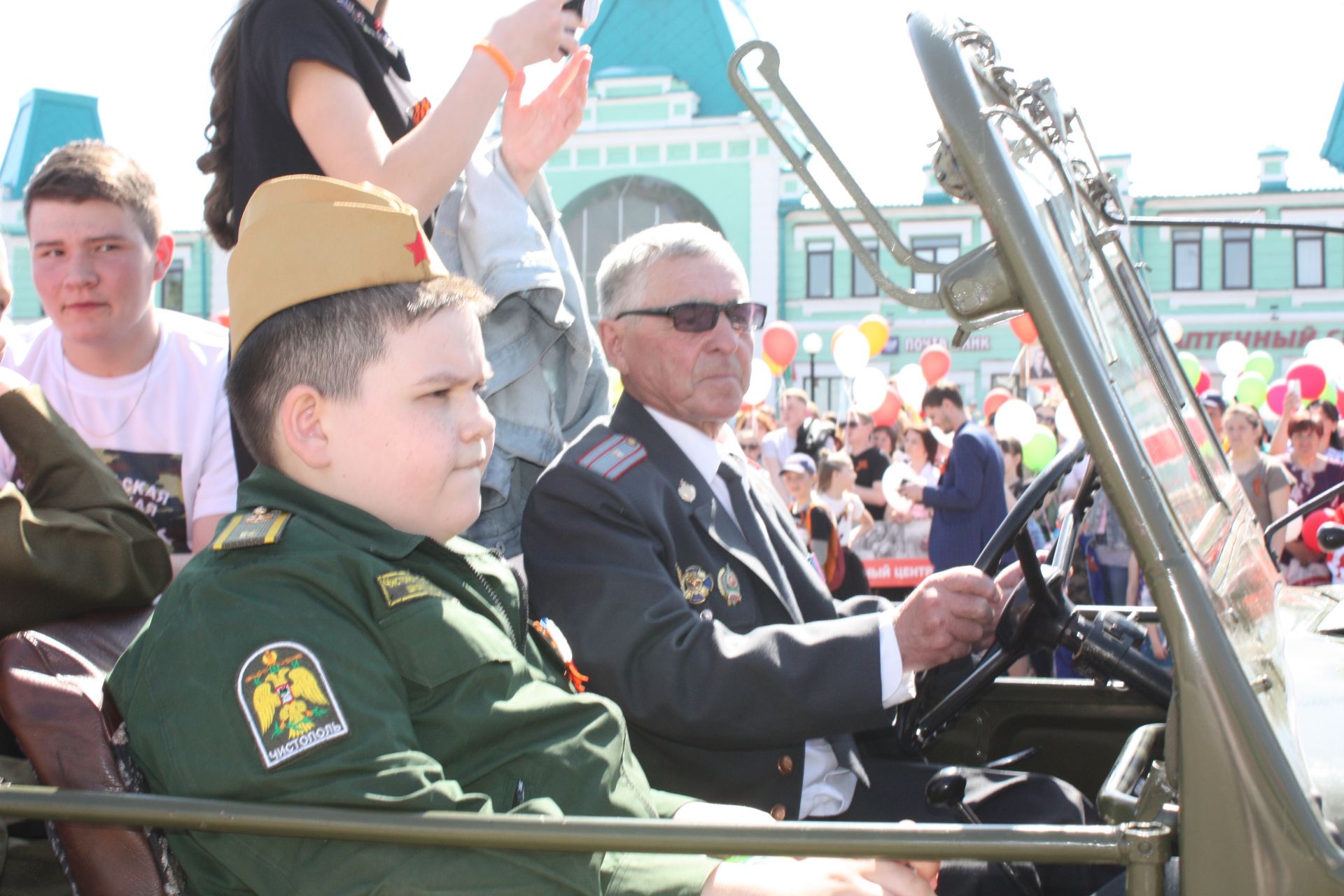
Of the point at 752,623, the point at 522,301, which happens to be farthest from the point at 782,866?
the point at 522,301

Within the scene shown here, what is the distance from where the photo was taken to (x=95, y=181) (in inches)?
100

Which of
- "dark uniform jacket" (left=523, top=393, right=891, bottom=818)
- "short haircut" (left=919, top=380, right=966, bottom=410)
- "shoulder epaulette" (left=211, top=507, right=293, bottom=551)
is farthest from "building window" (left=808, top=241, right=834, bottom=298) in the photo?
"shoulder epaulette" (left=211, top=507, right=293, bottom=551)

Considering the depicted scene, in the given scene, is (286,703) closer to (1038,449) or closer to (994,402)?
(1038,449)

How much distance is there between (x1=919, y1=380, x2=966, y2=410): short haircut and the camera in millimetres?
9672

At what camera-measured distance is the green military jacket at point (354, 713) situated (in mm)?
1410

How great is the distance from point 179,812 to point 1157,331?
1.55 meters

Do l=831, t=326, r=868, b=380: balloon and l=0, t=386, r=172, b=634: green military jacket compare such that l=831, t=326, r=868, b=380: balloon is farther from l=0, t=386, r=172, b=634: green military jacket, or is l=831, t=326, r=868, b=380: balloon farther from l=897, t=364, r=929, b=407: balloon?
l=0, t=386, r=172, b=634: green military jacket

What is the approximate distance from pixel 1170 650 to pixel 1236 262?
27818mm

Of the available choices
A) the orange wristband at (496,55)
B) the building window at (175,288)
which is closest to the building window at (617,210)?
the building window at (175,288)

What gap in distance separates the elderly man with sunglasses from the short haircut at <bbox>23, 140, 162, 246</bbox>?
982 millimetres

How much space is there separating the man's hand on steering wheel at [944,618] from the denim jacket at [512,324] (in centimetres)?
84

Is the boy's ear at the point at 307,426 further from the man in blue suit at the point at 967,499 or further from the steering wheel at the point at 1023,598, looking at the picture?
the man in blue suit at the point at 967,499

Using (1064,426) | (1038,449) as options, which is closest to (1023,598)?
(1064,426)

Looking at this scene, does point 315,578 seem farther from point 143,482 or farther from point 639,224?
point 639,224
